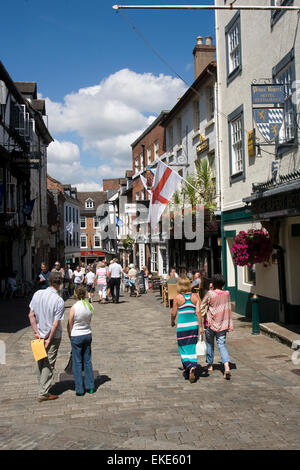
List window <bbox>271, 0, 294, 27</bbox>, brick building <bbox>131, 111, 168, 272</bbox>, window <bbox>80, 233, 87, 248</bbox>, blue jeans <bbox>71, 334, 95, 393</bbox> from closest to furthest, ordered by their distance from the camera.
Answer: blue jeans <bbox>71, 334, 95, 393</bbox>, window <bbox>271, 0, 294, 27</bbox>, brick building <bbox>131, 111, 168, 272</bbox>, window <bbox>80, 233, 87, 248</bbox>

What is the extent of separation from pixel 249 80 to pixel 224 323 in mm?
8204

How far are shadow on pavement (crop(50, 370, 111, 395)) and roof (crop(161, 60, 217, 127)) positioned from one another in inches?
374

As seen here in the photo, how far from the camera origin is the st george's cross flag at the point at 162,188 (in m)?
17.4

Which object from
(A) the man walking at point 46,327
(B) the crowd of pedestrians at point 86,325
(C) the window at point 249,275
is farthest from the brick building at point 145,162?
(A) the man walking at point 46,327

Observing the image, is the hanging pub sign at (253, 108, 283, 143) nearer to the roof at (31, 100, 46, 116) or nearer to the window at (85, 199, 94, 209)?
the roof at (31, 100, 46, 116)

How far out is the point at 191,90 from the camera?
1986 centimetres

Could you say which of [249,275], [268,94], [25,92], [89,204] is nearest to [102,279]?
[249,275]

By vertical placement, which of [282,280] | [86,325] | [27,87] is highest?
[27,87]

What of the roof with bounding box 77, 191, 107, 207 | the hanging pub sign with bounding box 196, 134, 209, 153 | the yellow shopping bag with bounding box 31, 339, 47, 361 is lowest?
the yellow shopping bag with bounding box 31, 339, 47, 361

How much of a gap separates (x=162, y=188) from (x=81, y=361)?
39.0ft

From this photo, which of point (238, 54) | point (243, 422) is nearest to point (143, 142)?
point (238, 54)

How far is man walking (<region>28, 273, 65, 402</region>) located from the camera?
21.3ft

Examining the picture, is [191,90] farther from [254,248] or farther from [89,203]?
[89,203]

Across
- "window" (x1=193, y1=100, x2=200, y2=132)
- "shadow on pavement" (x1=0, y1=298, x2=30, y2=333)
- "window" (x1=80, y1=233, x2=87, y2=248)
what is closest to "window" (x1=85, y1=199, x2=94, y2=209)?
"window" (x1=80, y1=233, x2=87, y2=248)
